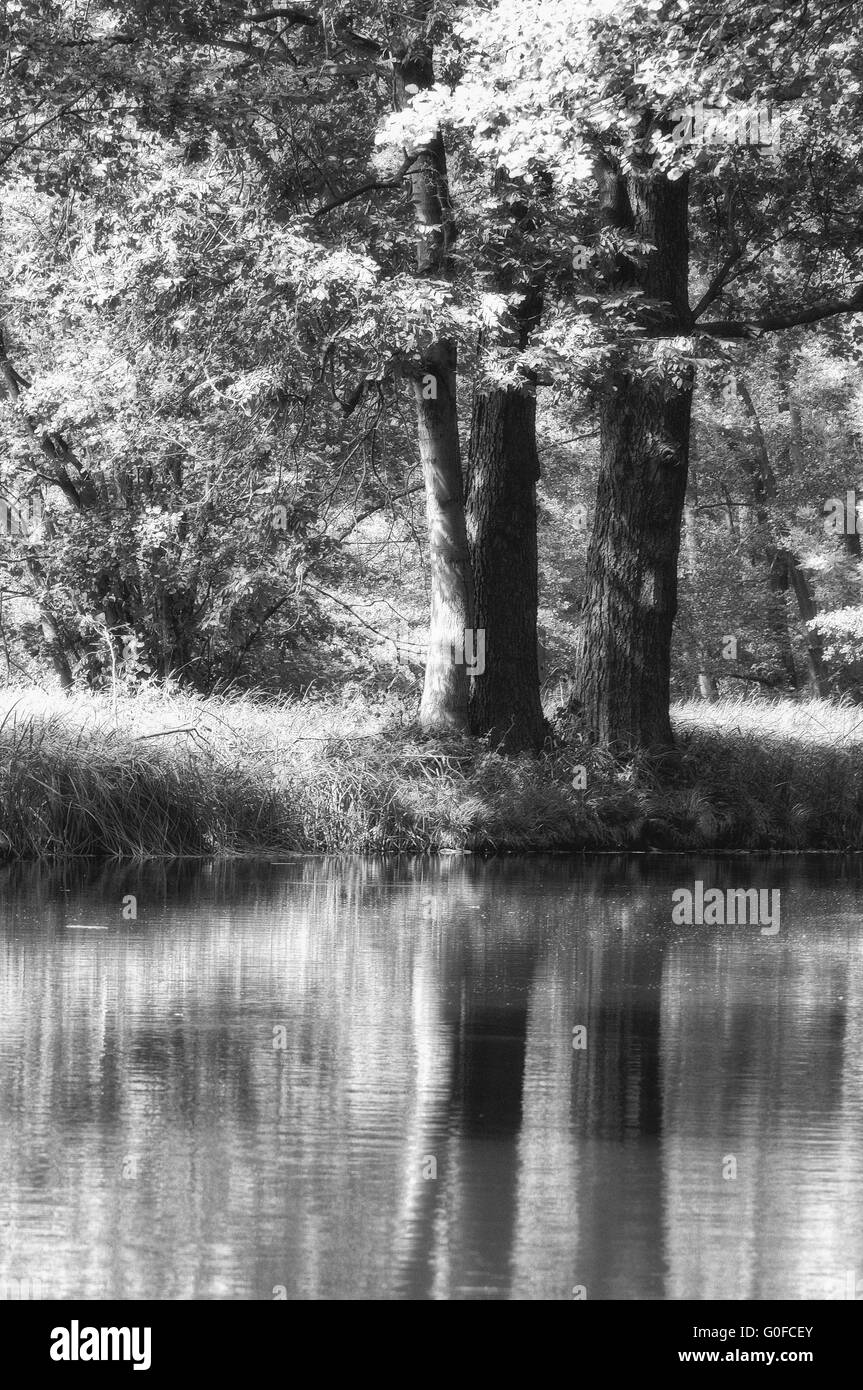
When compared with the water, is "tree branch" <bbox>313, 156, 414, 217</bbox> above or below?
above

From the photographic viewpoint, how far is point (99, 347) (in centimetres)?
2150

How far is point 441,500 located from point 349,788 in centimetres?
322

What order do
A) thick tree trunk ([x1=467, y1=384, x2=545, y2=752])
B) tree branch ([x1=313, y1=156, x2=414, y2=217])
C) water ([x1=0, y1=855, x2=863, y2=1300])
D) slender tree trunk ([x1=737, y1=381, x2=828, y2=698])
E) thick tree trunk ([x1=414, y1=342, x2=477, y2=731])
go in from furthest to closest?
1. slender tree trunk ([x1=737, y1=381, x2=828, y2=698])
2. thick tree trunk ([x1=467, y1=384, x2=545, y2=752])
3. thick tree trunk ([x1=414, y1=342, x2=477, y2=731])
4. tree branch ([x1=313, y1=156, x2=414, y2=217])
5. water ([x1=0, y1=855, x2=863, y2=1300])

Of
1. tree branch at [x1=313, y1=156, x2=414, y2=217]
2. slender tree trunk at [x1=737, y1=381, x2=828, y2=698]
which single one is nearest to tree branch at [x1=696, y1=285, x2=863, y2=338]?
→ tree branch at [x1=313, y1=156, x2=414, y2=217]

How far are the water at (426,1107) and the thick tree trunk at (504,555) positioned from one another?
7447 mm

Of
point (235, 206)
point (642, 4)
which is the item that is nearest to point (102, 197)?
point (235, 206)

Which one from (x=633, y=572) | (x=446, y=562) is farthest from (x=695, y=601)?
(x=446, y=562)

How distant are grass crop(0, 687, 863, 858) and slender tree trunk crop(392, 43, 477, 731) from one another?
543 mm

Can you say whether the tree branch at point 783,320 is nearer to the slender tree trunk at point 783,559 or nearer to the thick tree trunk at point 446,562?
the thick tree trunk at point 446,562

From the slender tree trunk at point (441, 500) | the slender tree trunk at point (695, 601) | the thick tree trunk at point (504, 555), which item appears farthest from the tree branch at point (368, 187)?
the slender tree trunk at point (695, 601)

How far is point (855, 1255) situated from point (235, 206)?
1524 cm

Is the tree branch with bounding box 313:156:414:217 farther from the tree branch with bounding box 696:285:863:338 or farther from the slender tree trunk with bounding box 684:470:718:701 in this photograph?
the slender tree trunk with bounding box 684:470:718:701

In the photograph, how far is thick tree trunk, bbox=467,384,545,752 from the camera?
1967cm

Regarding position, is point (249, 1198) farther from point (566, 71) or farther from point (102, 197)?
point (102, 197)
